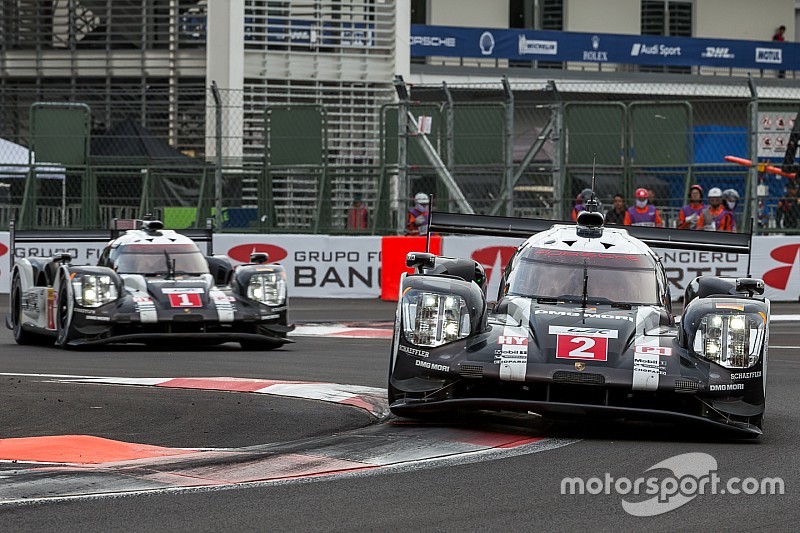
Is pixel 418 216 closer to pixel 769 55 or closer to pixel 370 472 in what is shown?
pixel 370 472

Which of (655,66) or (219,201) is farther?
(655,66)

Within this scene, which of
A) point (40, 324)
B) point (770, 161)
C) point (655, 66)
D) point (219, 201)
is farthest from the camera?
point (655, 66)

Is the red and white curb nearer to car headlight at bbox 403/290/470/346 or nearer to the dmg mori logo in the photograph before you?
car headlight at bbox 403/290/470/346

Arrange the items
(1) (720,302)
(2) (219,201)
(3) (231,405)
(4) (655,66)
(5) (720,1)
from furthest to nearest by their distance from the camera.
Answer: (5) (720,1) → (4) (655,66) → (2) (219,201) → (3) (231,405) → (1) (720,302)

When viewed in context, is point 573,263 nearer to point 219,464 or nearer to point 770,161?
point 219,464

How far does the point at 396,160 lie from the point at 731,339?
1353 centimetres

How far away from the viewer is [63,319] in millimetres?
13414

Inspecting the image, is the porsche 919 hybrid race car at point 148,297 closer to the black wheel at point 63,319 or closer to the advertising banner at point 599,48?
the black wheel at point 63,319

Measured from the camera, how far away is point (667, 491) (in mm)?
5902

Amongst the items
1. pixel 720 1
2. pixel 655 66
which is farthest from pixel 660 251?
pixel 720 1

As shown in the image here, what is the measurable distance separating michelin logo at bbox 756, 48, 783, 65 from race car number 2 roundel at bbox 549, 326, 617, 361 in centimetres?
3686

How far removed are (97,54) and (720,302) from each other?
25.5 metres

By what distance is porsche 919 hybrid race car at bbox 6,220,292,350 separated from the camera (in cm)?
1298

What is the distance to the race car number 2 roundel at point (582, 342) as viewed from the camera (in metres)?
7.51
